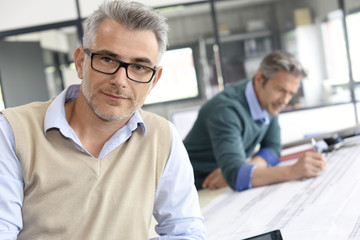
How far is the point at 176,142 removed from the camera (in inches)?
46.6

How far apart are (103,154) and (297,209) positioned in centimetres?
68

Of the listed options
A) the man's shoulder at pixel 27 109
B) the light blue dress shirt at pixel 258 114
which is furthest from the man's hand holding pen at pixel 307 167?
the man's shoulder at pixel 27 109

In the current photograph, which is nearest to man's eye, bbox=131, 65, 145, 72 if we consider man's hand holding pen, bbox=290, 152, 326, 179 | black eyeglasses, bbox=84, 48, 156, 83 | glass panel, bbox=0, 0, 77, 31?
black eyeglasses, bbox=84, 48, 156, 83

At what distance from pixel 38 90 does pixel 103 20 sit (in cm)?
473

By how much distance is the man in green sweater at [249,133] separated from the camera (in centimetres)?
184

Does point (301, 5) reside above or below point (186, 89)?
above

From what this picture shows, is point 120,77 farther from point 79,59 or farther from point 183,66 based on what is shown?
point 183,66

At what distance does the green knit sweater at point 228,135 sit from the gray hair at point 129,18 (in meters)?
0.90

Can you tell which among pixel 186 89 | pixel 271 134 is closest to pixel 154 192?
pixel 271 134

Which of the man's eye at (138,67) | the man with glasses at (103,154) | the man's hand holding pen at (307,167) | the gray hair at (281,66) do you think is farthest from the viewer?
the gray hair at (281,66)

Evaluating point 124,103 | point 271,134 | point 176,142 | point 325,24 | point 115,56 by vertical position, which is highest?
point 325,24

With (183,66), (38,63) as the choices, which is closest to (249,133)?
(38,63)

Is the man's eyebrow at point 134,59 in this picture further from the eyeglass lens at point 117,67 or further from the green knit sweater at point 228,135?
the green knit sweater at point 228,135

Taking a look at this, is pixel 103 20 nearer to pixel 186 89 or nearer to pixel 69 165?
pixel 69 165
